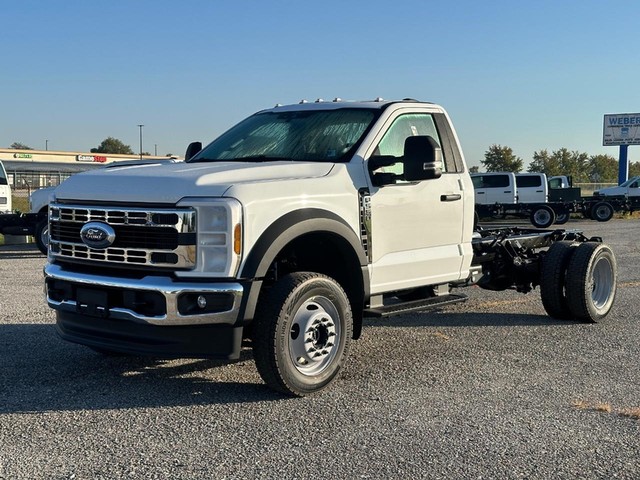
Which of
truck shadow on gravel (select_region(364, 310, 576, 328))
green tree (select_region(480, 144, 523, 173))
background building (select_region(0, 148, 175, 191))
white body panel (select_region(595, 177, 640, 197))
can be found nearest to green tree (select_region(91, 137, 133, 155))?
background building (select_region(0, 148, 175, 191))

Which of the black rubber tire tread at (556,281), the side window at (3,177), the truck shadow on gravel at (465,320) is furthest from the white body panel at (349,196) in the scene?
the side window at (3,177)

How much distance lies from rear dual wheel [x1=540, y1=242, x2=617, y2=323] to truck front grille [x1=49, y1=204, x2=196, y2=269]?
4573mm

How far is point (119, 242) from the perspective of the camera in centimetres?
505

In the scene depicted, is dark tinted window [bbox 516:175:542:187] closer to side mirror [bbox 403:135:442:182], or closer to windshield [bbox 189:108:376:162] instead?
windshield [bbox 189:108:376:162]

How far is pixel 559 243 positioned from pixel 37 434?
581 cm

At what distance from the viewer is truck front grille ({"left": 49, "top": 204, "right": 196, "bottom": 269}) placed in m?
4.83

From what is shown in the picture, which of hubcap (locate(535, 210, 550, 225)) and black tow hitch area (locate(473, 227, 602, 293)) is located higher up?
black tow hitch area (locate(473, 227, 602, 293))

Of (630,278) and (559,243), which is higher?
(559,243)

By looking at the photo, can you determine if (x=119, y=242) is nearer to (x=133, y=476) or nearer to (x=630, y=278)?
(x=133, y=476)

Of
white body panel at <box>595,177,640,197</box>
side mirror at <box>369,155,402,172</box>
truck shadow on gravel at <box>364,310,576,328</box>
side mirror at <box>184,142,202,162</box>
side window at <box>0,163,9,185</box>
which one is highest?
side mirror at <box>184,142,202,162</box>

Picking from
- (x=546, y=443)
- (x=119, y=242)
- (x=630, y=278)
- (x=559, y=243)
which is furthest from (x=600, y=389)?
(x=630, y=278)

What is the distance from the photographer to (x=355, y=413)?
486cm

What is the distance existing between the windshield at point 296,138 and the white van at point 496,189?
24287 mm

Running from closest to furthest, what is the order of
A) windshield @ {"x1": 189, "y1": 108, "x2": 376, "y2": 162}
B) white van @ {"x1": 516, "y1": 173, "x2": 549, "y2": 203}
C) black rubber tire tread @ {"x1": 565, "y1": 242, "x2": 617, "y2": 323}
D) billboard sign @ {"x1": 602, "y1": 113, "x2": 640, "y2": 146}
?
windshield @ {"x1": 189, "y1": 108, "x2": 376, "y2": 162}, black rubber tire tread @ {"x1": 565, "y1": 242, "x2": 617, "y2": 323}, white van @ {"x1": 516, "y1": 173, "x2": 549, "y2": 203}, billboard sign @ {"x1": 602, "y1": 113, "x2": 640, "y2": 146}
